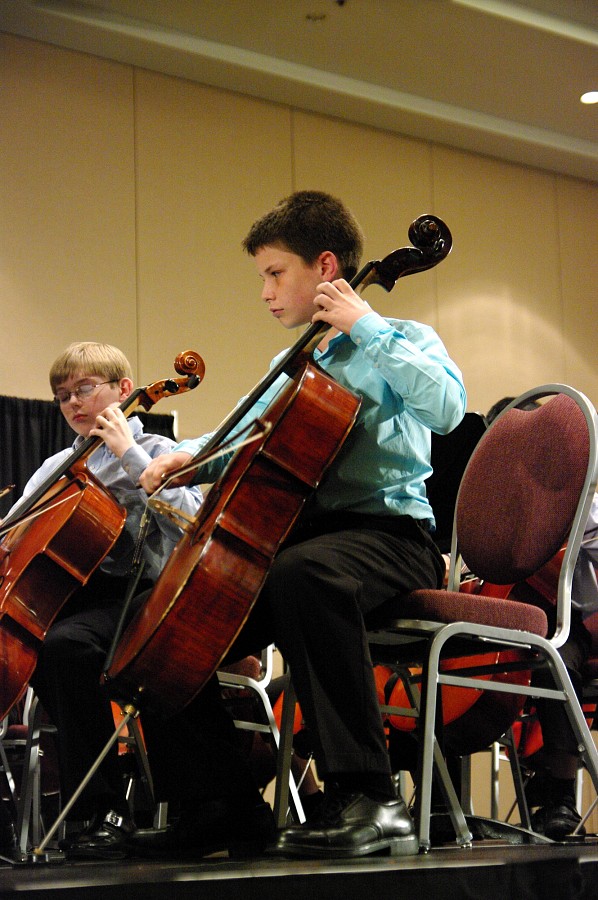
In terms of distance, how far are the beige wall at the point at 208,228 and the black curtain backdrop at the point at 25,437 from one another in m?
0.14

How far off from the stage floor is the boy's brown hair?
→ 3.65 feet

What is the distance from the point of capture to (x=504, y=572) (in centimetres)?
193

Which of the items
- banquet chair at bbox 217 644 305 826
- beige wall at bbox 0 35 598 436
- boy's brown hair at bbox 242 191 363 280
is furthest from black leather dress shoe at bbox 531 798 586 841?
beige wall at bbox 0 35 598 436

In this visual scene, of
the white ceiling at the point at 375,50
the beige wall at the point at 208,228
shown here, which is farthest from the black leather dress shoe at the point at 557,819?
the white ceiling at the point at 375,50

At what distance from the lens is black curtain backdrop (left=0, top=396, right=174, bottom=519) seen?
477 cm

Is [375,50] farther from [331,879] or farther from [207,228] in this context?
[331,879]

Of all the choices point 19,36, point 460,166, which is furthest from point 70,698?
point 460,166

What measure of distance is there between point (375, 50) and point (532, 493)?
4113 millimetres

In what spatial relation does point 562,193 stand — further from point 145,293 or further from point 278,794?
point 278,794

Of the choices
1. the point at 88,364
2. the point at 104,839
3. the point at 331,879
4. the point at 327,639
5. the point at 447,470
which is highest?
the point at 88,364

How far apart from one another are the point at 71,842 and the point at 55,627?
1.38ft

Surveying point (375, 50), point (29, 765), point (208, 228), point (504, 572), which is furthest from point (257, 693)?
point (375, 50)

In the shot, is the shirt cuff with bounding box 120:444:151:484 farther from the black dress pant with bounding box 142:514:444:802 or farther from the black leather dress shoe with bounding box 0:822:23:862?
the black leather dress shoe with bounding box 0:822:23:862

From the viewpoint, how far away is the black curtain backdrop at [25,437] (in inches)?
188
